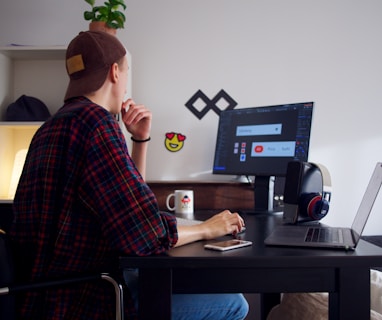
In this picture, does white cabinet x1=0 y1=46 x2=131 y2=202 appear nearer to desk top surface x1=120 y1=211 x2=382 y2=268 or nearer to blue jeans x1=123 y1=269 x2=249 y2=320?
blue jeans x1=123 y1=269 x2=249 y2=320

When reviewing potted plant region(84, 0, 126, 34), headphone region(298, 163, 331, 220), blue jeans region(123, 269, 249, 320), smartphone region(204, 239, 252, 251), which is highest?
potted plant region(84, 0, 126, 34)

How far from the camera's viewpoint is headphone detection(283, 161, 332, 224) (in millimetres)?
1854

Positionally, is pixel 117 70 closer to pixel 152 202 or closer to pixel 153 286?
pixel 152 202

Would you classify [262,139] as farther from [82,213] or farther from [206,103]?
[82,213]

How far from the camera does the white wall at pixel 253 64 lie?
296 cm

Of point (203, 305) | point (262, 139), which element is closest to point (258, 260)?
point (203, 305)

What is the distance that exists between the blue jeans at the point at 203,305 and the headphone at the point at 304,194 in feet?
1.62

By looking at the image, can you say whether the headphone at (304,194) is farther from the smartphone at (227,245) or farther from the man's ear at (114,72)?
the man's ear at (114,72)

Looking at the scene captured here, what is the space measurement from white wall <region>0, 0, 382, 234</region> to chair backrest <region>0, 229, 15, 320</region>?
1787 millimetres

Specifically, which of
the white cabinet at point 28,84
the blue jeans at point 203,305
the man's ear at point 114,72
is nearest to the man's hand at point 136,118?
the man's ear at point 114,72

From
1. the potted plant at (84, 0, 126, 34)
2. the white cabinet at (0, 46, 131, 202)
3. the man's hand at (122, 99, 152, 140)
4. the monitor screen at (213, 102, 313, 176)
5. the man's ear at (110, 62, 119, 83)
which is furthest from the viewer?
the white cabinet at (0, 46, 131, 202)

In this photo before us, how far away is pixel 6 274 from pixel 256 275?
61cm

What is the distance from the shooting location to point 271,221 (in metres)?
1.91

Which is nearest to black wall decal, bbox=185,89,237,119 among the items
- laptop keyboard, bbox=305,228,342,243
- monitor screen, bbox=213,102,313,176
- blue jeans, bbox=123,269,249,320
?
monitor screen, bbox=213,102,313,176
